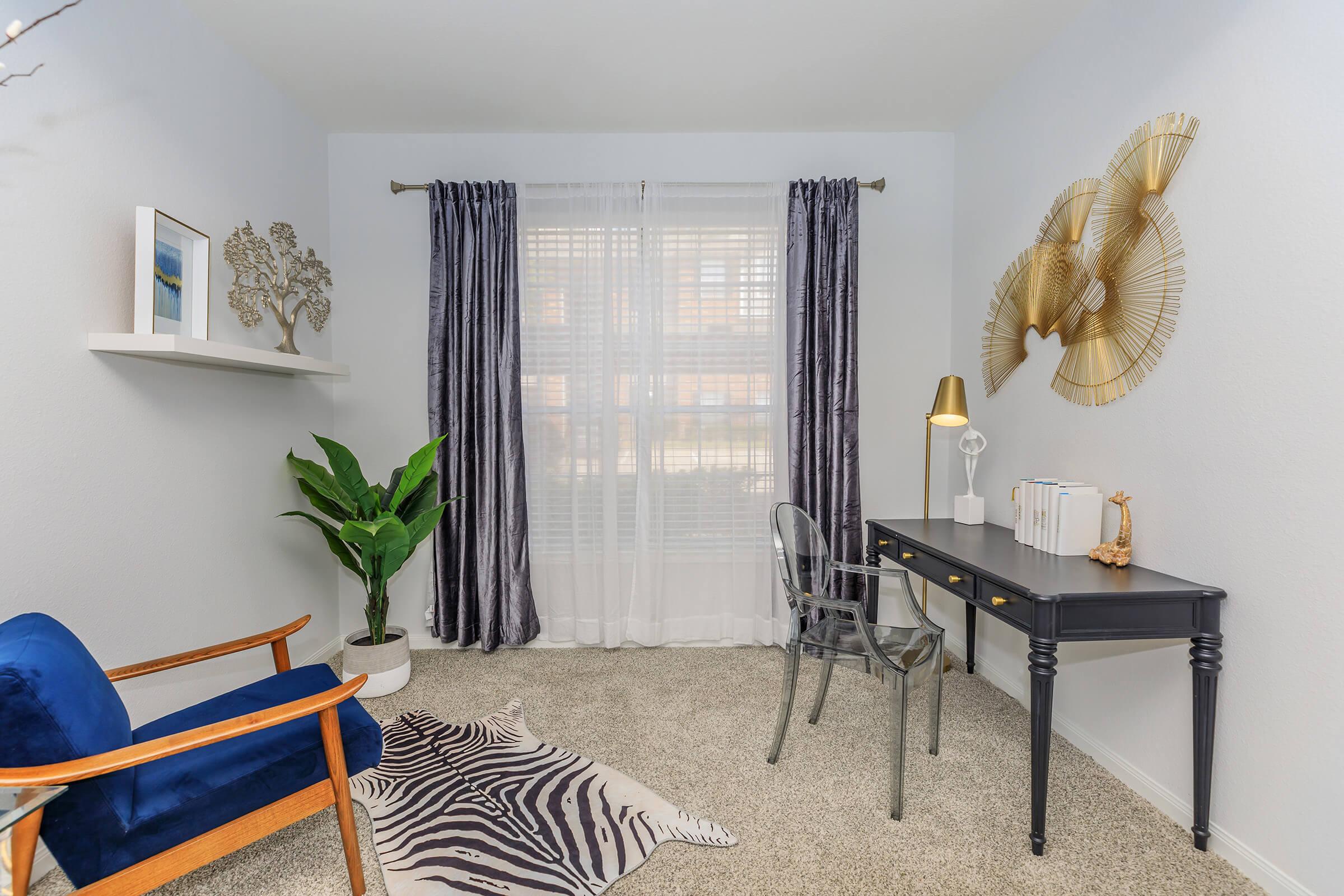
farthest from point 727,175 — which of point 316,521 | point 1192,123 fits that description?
point 316,521

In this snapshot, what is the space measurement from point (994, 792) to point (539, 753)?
155 cm

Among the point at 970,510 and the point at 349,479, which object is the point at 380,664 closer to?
the point at 349,479

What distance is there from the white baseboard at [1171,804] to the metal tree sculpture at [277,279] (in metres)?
3.48

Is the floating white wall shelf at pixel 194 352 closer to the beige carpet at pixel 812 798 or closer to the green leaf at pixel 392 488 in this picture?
the green leaf at pixel 392 488

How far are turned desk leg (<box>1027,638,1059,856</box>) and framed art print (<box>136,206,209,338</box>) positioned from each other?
111 inches

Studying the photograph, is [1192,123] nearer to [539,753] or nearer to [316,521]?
[539,753]

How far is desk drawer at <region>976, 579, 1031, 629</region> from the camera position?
5.69 ft

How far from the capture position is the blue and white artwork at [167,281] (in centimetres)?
197

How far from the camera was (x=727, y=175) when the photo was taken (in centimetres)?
324

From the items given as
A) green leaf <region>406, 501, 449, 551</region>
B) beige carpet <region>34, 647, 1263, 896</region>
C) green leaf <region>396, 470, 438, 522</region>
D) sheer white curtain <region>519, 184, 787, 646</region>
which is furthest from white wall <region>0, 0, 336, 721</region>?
sheer white curtain <region>519, 184, 787, 646</region>

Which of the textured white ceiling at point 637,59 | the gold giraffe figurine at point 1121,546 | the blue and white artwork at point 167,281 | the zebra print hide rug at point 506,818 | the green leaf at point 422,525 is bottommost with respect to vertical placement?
the zebra print hide rug at point 506,818

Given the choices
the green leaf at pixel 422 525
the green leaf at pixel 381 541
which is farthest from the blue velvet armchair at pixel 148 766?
the green leaf at pixel 422 525

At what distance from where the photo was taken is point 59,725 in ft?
4.07

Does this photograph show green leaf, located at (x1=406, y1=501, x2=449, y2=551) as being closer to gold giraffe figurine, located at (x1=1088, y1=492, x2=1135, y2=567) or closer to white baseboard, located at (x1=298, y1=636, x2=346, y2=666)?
white baseboard, located at (x1=298, y1=636, x2=346, y2=666)
